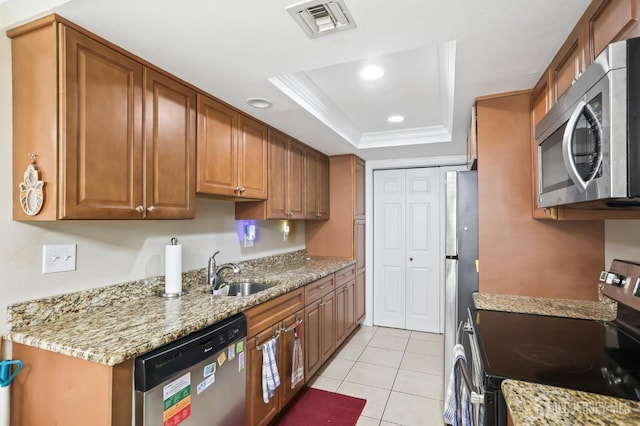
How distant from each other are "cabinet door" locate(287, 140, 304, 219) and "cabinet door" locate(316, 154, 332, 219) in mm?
432

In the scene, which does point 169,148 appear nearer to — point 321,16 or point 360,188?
point 321,16

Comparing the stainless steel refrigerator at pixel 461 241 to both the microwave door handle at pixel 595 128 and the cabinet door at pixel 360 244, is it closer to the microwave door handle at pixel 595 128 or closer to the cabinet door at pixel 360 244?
the microwave door handle at pixel 595 128

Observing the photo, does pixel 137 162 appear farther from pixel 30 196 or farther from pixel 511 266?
pixel 511 266

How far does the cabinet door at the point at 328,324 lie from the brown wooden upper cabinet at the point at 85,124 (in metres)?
1.75

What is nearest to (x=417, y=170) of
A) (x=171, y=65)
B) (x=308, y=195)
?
(x=308, y=195)

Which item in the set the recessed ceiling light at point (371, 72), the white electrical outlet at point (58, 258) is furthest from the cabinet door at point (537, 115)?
the white electrical outlet at point (58, 258)

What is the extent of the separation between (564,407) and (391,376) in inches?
88.2

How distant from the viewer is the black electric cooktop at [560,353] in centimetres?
102

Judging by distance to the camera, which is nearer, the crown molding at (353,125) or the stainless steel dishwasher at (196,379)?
the stainless steel dishwasher at (196,379)

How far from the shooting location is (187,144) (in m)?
1.93

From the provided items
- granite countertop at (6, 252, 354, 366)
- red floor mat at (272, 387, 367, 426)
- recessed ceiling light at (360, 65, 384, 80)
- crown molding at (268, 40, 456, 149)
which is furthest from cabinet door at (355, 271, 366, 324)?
recessed ceiling light at (360, 65, 384, 80)

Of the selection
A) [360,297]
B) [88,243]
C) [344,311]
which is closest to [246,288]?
[88,243]

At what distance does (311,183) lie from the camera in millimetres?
3549

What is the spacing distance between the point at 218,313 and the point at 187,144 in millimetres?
1006
